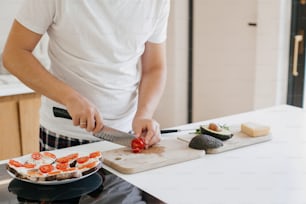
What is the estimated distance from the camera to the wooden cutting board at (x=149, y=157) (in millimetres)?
1065

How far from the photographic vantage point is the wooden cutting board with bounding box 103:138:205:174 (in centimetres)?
107

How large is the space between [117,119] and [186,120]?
1.97 metres

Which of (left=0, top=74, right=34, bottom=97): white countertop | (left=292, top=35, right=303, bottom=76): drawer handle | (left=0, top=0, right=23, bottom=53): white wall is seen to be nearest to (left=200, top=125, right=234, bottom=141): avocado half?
(left=0, top=74, right=34, bottom=97): white countertop

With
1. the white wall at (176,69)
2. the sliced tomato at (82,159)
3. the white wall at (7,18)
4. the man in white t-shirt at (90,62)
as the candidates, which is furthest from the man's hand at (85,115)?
the white wall at (176,69)

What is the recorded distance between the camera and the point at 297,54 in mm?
2475

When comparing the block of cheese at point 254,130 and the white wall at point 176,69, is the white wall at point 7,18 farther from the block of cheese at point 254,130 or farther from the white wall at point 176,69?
the block of cheese at point 254,130

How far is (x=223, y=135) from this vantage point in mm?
1243

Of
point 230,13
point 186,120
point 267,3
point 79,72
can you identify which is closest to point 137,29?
point 79,72

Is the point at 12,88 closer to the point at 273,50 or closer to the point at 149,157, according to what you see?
the point at 149,157

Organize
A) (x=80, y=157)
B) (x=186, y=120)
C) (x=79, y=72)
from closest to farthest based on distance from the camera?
(x=80, y=157), (x=79, y=72), (x=186, y=120)

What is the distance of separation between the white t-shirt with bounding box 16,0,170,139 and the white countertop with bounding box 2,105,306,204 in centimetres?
15

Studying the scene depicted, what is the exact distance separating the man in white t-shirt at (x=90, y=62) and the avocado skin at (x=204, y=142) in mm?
95

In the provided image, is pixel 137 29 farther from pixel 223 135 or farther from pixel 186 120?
pixel 186 120

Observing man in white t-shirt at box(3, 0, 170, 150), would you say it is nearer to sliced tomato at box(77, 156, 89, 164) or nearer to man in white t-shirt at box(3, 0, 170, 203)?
man in white t-shirt at box(3, 0, 170, 203)
